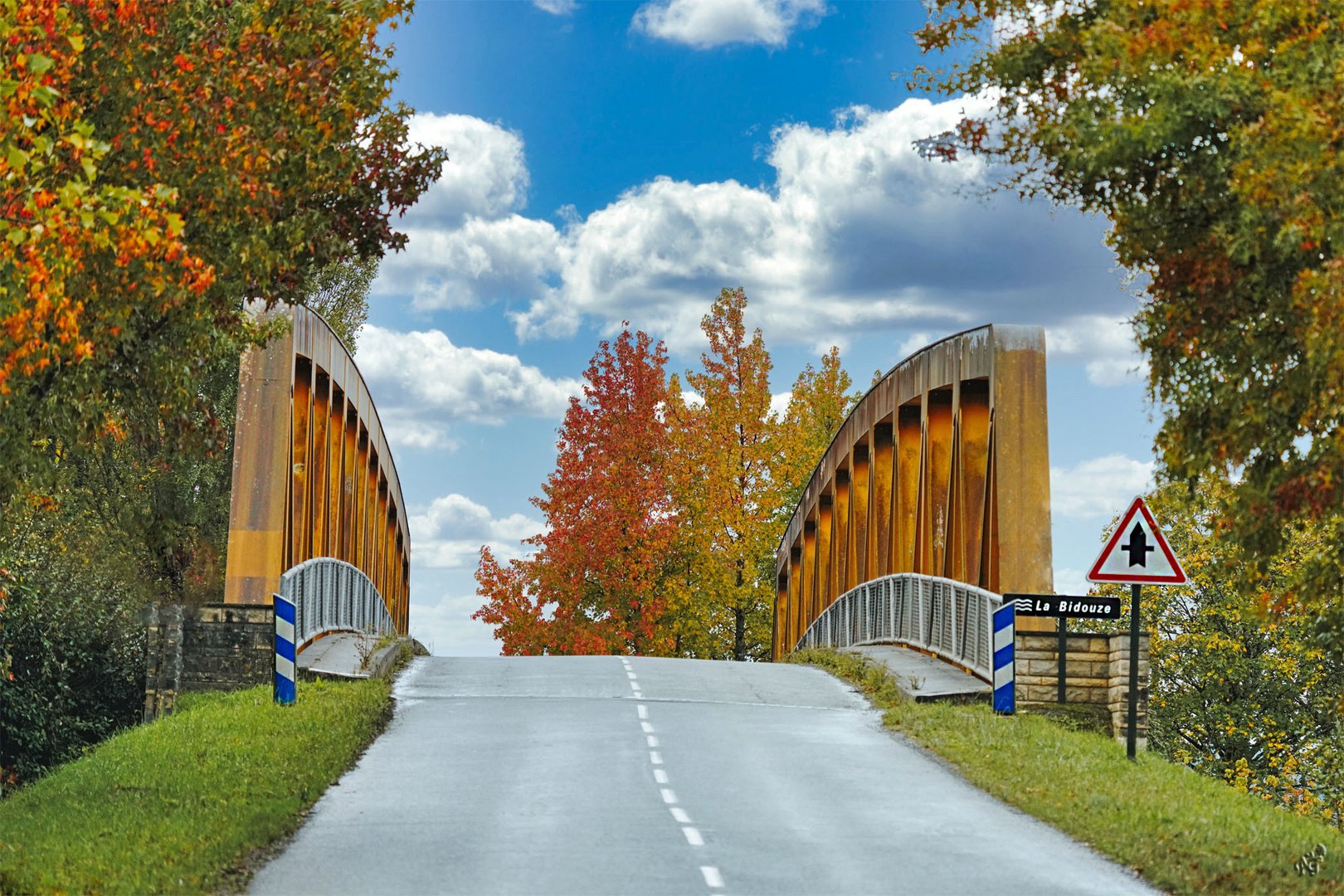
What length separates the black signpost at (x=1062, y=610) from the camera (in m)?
17.3

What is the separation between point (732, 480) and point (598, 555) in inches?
368

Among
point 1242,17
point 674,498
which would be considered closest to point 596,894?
point 1242,17

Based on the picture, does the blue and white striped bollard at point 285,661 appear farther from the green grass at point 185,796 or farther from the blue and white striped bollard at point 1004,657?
the blue and white striped bollard at point 1004,657

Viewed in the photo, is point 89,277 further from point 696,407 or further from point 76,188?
point 696,407

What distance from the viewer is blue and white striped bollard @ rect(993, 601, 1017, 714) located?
17.8 m

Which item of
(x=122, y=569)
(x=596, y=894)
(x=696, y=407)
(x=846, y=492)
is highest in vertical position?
(x=696, y=407)

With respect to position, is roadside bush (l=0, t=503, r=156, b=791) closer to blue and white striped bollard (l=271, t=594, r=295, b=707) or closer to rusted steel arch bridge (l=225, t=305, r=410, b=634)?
rusted steel arch bridge (l=225, t=305, r=410, b=634)

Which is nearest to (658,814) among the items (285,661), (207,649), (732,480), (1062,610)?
(1062,610)

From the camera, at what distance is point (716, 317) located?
56.9 metres

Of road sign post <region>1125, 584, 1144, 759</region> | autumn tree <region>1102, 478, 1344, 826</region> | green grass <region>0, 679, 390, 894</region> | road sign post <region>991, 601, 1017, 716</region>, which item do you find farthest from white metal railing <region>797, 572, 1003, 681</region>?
autumn tree <region>1102, 478, 1344, 826</region>

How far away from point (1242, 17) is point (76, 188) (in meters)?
7.02

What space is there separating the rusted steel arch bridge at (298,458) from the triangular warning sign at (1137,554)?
1118cm

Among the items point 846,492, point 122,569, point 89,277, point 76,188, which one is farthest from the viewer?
point 846,492

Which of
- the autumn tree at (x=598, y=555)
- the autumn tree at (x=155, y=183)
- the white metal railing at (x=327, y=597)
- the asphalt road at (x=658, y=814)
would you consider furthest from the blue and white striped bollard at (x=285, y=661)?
the autumn tree at (x=598, y=555)
